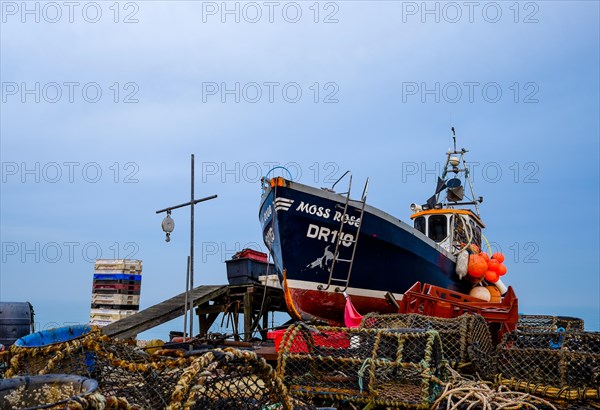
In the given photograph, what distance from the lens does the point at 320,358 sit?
419 cm

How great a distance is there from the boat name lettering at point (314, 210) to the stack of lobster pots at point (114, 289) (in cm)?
391

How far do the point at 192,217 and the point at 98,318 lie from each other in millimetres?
4023

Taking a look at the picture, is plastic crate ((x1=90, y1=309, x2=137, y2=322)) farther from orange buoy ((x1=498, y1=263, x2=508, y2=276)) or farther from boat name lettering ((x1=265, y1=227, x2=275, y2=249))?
orange buoy ((x1=498, y1=263, x2=508, y2=276))

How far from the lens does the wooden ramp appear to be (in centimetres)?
1041

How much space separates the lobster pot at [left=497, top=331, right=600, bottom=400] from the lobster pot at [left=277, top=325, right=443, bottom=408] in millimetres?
1000

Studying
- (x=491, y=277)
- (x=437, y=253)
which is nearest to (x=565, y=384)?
(x=437, y=253)

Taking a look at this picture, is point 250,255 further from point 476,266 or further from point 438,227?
point 476,266

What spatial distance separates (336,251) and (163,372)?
309 inches

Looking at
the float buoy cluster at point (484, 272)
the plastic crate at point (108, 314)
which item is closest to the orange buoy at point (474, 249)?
the float buoy cluster at point (484, 272)

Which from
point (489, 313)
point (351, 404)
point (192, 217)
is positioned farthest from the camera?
point (192, 217)

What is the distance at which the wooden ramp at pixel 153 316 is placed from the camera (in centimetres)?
1041

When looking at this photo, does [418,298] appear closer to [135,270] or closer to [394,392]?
[394,392]

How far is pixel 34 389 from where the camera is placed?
2.22 m

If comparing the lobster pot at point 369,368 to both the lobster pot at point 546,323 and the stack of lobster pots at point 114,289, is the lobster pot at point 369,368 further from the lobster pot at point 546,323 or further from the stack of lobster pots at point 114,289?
the stack of lobster pots at point 114,289
